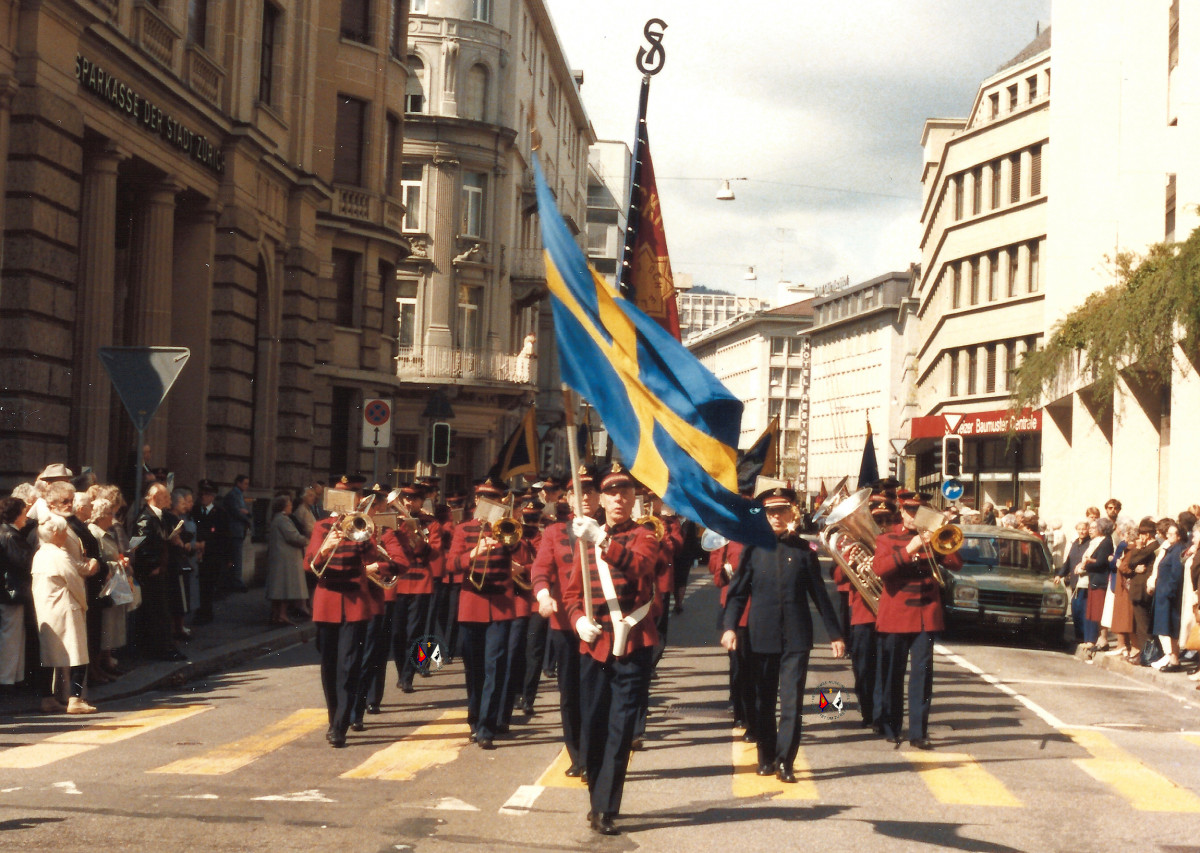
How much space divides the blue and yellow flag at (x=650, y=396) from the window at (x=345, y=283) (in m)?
26.6

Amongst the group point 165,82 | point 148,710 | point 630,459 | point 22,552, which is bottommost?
point 148,710

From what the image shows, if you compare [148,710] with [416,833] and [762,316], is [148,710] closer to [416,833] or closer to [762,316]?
[416,833]

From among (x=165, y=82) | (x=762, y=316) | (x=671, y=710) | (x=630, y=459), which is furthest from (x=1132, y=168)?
(x=762, y=316)

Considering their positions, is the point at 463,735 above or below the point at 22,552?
below

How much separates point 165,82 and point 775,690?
49.5 ft

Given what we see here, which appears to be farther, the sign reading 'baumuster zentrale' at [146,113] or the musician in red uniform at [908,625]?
the sign reading 'baumuster zentrale' at [146,113]

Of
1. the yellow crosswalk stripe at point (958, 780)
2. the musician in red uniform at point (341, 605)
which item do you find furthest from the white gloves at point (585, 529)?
the musician in red uniform at point (341, 605)

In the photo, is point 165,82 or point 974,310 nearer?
point 165,82

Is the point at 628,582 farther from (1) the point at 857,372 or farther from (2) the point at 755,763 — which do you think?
(1) the point at 857,372

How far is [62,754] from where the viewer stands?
1087 cm

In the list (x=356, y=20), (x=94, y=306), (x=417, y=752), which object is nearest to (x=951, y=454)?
(x=356, y=20)

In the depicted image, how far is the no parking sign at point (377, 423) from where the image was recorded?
2369 centimetres

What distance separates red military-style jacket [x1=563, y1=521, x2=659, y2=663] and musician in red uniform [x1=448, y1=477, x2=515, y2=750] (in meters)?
3.10

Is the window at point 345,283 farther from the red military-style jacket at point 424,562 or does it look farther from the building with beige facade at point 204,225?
the red military-style jacket at point 424,562
